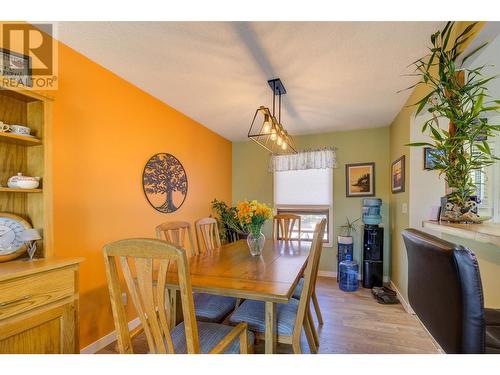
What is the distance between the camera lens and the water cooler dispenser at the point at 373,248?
3.29 metres

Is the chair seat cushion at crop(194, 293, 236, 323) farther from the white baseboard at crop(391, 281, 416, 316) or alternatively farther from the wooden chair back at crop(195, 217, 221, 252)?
the white baseboard at crop(391, 281, 416, 316)

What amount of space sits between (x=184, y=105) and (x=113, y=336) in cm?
252

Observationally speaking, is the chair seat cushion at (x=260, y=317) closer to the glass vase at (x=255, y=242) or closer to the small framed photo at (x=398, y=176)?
the glass vase at (x=255, y=242)

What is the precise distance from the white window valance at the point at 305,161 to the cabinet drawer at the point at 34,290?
3.40m

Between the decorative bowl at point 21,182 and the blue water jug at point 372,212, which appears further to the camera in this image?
the blue water jug at point 372,212

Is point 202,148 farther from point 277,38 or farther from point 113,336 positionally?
point 113,336

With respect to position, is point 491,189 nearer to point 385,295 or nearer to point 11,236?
point 385,295

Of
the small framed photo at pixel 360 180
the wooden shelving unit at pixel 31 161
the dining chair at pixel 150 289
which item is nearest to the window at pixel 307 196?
the small framed photo at pixel 360 180

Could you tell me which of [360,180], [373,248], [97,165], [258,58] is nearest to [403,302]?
[373,248]

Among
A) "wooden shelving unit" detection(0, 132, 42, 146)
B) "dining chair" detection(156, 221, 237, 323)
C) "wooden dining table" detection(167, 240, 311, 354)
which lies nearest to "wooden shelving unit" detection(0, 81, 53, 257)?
"wooden shelving unit" detection(0, 132, 42, 146)

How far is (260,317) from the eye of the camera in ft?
5.17

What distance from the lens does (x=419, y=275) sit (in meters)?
1.09

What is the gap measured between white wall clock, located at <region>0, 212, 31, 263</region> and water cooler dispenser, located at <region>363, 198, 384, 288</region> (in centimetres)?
366
